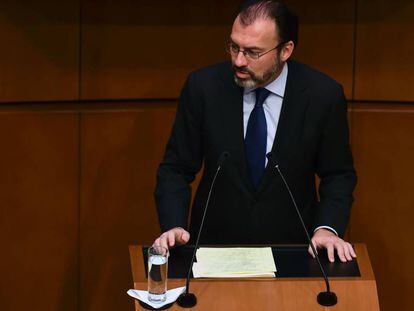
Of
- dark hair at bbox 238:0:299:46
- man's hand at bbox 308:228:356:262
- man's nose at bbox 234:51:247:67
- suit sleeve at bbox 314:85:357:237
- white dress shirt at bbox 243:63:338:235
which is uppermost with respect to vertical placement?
dark hair at bbox 238:0:299:46

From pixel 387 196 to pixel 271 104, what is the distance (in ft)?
3.68

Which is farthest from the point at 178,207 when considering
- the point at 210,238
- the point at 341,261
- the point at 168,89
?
the point at 168,89

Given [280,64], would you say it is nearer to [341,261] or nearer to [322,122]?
[322,122]

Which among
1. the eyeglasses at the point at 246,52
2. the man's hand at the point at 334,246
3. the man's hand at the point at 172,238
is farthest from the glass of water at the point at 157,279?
the eyeglasses at the point at 246,52

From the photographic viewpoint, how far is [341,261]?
2.62 metres

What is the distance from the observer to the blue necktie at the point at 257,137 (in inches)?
115

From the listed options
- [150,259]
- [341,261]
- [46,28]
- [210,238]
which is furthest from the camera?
[46,28]

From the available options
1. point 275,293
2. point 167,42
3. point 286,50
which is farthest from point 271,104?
point 167,42

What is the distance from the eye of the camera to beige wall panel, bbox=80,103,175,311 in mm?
3791

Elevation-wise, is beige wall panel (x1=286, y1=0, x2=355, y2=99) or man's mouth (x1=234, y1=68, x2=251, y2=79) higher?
beige wall panel (x1=286, y1=0, x2=355, y2=99)

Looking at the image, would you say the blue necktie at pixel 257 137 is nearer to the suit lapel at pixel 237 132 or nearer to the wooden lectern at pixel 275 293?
the suit lapel at pixel 237 132

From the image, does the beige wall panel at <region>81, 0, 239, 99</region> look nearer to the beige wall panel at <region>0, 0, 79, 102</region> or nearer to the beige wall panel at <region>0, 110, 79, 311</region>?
the beige wall panel at <region>0, 0, 79, 102</region>

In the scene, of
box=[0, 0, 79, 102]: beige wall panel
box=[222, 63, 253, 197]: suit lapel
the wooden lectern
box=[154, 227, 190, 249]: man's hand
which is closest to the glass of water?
the wooden lectern

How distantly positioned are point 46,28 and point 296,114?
110 centimetres
